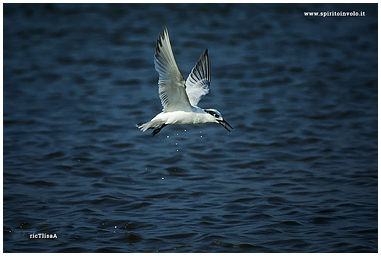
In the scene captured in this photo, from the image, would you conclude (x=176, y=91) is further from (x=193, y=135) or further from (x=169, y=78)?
(x=193, y=135)

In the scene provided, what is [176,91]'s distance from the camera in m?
5.94

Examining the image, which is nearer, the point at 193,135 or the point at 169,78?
the point at 169,78

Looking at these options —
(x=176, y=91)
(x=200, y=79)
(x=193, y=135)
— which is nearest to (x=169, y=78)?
(x=176, y=91)

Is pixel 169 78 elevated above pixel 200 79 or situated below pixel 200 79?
below

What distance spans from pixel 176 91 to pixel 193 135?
340cm

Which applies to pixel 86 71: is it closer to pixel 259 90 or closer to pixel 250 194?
pixel 259 90

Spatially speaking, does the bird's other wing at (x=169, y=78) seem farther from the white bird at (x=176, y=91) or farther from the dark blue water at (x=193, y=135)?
the dark blue water at (x=193, y=135)

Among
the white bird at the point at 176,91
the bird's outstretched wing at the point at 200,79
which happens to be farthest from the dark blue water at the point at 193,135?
the bird's outstretched wing at the point at 200,79

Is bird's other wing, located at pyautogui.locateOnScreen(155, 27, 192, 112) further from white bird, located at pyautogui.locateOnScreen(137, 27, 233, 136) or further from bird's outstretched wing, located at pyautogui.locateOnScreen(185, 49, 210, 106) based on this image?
bird's outstretched wing, located at pyautogui.locateOnScreen(185, 49, 210, 106)

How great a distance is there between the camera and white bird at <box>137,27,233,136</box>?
551cm

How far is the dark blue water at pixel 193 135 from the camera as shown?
20.1ft

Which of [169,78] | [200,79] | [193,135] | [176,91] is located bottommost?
[193,135]

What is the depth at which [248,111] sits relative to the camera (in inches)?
397

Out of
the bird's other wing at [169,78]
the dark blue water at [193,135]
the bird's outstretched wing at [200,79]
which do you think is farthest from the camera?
the bird's outstretched wing at [200,79]
